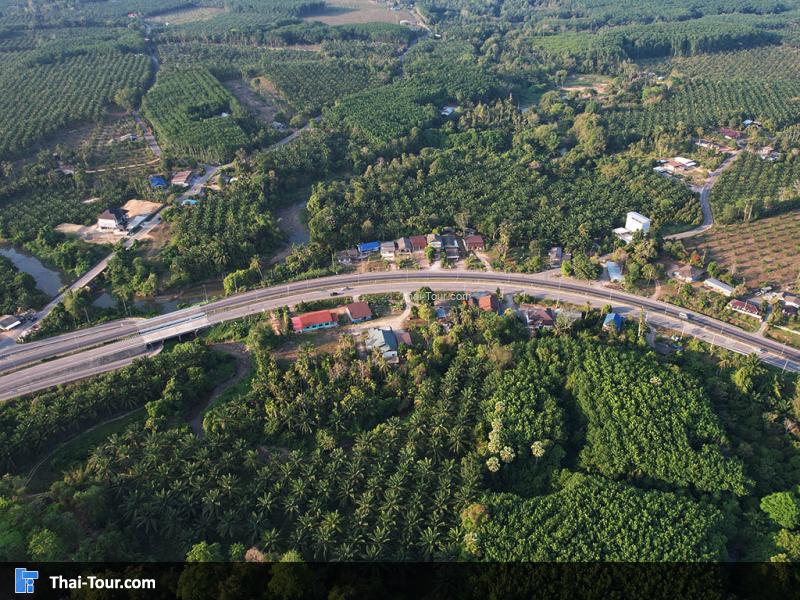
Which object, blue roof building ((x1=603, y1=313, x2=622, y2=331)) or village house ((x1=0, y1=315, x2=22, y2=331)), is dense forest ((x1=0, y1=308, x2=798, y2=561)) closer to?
blue roof building ((x1=603, y1=313, x2=622, y2=331))

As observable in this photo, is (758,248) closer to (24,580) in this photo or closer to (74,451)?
(74,451)

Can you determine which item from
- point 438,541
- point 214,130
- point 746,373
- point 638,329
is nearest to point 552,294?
point 638,329

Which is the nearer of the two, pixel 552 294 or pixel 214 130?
pixel 552 294

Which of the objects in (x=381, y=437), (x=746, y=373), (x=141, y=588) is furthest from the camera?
(x=746, y=373)

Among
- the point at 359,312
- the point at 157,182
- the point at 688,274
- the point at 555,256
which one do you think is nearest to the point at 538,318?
the point at 555,256

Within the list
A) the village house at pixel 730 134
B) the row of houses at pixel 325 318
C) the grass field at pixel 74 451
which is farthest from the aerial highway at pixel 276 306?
the village house at pixel 730 134

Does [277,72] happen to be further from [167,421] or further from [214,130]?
[167,421]
